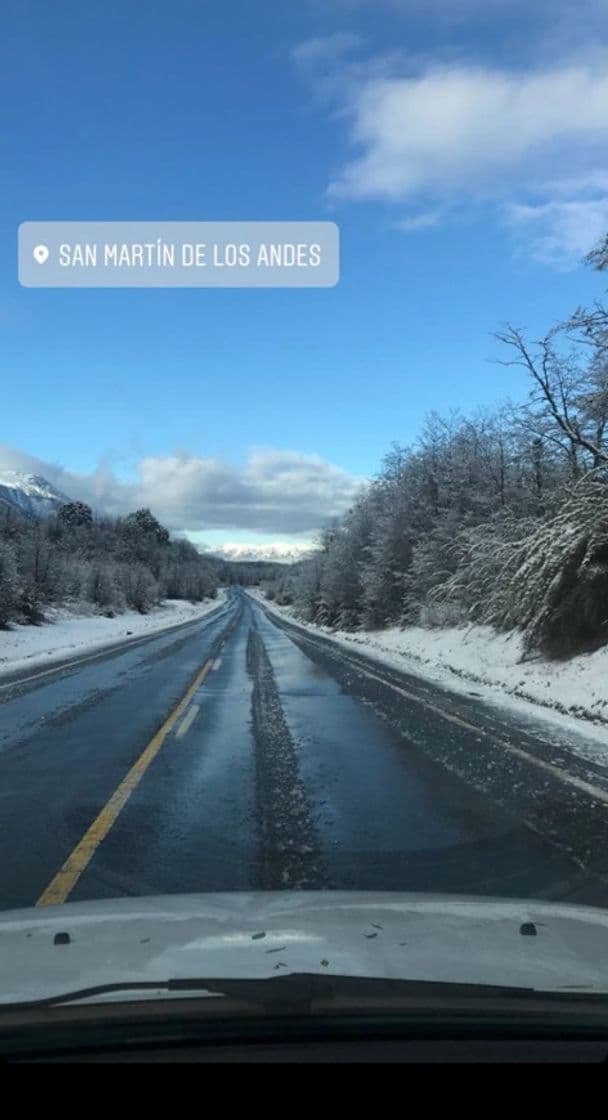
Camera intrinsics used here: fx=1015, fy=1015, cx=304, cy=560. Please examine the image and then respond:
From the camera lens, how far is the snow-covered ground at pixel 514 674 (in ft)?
47.6

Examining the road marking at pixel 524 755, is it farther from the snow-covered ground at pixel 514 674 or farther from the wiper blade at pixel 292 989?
the wiper blade at pixel 292 989

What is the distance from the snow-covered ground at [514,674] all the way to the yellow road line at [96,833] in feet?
15.7

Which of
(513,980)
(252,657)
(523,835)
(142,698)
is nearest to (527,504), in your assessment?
(252,657)

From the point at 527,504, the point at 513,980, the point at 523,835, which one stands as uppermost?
the point at 527,504

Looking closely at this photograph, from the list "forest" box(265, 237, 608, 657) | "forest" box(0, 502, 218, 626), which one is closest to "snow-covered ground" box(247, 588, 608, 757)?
"forest" box(265, 237, 608, 657)

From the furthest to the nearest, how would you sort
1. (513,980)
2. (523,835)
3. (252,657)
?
1. (252,657)
2. (523,835)
3. (513,980)

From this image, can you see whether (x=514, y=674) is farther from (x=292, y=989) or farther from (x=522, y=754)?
(x=292, y=989)

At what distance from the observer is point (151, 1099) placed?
2.66 metres

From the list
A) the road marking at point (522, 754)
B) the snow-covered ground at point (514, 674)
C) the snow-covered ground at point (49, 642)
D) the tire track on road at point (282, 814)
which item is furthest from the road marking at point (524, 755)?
the snow-covered ground at point (49, 642)

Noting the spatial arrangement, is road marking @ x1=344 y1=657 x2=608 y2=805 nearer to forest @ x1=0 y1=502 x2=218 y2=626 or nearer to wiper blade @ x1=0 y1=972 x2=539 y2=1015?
wiper blade @ x1=0 y1=972 x2=539 y2=1015

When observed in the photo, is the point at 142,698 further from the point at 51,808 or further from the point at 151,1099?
the point at 151,1099

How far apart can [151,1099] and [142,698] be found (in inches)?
555

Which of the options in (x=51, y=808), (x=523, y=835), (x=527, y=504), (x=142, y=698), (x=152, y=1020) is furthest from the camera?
(x=527, y=504)

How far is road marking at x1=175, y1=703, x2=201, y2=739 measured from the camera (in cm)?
1245
